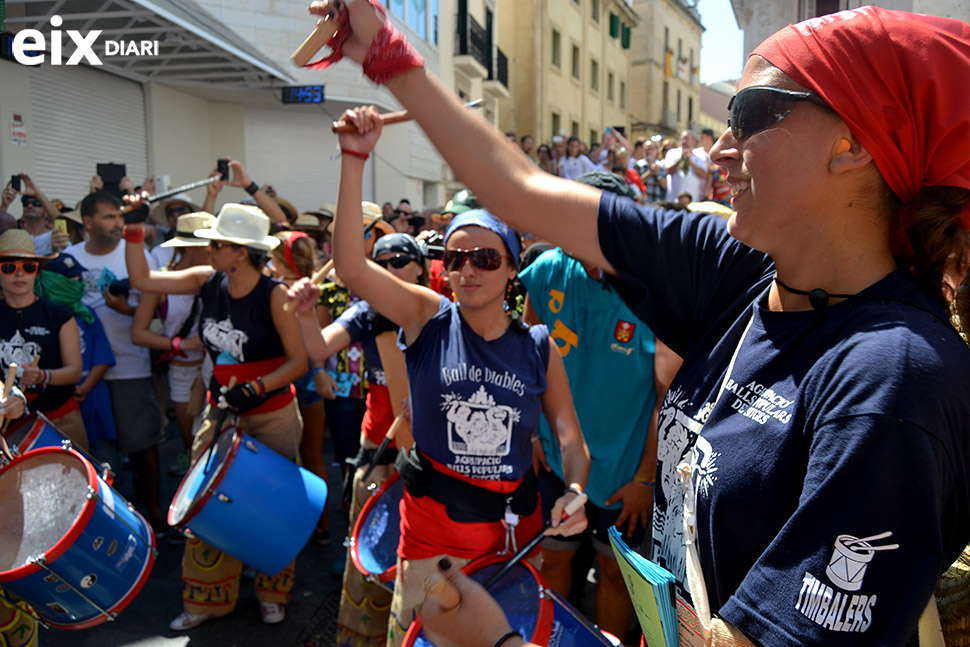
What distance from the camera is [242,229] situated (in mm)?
4012

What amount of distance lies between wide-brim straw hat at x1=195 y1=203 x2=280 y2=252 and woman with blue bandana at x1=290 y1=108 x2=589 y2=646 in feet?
5.36

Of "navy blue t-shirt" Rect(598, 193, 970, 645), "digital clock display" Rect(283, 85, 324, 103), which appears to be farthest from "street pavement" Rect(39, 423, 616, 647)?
"digital clock display" Rect(283, 85, 324, 103)

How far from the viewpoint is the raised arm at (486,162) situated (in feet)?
4.33

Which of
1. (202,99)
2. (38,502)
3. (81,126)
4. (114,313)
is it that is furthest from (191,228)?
(202,99)

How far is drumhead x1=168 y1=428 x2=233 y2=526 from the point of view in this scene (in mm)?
3232

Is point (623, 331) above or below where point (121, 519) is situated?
above

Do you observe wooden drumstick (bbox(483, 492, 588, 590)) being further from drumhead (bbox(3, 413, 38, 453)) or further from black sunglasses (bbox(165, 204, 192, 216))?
black sunglasses (bbox(165, 204, 192, 216))

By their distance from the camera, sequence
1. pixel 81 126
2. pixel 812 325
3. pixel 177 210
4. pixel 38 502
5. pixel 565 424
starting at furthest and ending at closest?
1. pixel 81 126
2. pixel 177 210
3. pixel 38 502
4. pixel 565 424
5. pixel 812 325

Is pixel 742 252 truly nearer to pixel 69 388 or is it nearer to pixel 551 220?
pixel 551 220

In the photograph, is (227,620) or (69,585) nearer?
(69,585)

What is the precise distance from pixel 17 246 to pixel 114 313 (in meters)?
0.99

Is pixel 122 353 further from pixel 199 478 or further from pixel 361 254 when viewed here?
pixel 361 254

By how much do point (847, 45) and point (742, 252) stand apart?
1.34ft

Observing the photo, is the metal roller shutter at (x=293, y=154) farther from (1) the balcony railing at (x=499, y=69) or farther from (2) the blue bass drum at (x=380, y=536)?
(2) the blue bass drum at (x=380, y=536)
